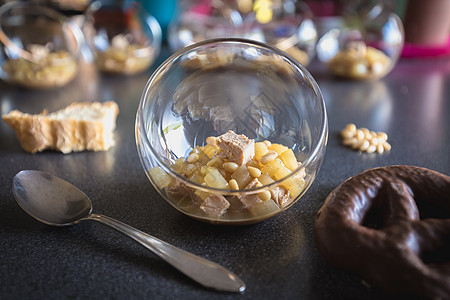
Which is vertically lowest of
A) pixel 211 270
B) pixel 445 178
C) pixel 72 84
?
pixel 72 84

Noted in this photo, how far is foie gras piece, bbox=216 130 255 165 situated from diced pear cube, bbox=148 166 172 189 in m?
0.11

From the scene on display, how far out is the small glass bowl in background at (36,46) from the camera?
5.02ft

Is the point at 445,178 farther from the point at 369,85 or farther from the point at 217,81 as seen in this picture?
the point at 369,85

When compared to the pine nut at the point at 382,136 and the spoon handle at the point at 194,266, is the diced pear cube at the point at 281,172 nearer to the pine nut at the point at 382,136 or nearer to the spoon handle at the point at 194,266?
the spoon handle at the point at 194,266

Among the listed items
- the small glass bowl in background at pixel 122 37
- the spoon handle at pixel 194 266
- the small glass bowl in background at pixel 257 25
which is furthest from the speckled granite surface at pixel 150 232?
the small glass bowl in background at pixel 257 25

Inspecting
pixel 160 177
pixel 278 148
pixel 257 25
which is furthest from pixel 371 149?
pixel 257 25

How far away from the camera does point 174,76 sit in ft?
2.87

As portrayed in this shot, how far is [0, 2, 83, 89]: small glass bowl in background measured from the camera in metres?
1.53

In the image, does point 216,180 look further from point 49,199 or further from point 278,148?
point 49,199

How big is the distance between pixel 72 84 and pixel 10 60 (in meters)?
0.22

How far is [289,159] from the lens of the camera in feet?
2.59

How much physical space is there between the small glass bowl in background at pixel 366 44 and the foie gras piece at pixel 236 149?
3.42 ft

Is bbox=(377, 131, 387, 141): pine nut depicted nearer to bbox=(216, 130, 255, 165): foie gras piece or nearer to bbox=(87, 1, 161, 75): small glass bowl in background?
bbox=(216, 130, 255, 165): foie gras piece

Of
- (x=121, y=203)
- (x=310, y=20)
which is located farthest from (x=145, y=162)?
(x=310, y=20)
